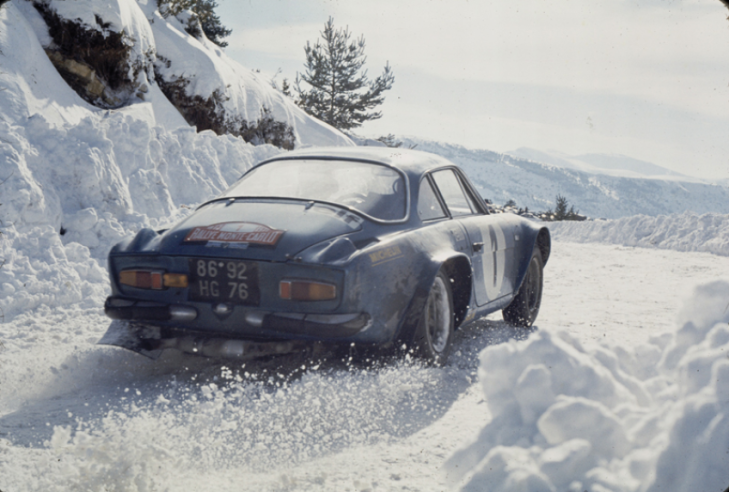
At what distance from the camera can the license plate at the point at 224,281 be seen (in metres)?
3.23

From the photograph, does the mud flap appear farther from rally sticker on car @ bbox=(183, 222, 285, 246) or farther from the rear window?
the rear window

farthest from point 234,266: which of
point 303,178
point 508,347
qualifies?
point 508,347

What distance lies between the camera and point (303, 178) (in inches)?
161

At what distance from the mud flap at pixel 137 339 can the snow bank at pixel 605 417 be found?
2.00m

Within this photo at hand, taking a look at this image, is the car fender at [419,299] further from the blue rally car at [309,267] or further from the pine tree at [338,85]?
the pine tree at [338,85]

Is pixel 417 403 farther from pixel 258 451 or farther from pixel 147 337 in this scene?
pixel 147 337

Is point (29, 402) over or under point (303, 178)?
under

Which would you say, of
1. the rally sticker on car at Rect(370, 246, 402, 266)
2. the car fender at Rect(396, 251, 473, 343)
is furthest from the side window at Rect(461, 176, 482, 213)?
the rally sticker on car at Rect(370, 246, 402, 266)

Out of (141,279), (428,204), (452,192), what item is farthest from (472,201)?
(141,279)

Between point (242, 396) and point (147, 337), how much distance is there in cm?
75

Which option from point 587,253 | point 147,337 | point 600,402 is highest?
point 600,402

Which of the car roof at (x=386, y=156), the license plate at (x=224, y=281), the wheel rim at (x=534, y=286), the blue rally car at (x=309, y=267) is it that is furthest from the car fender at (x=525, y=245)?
the license plate at (x=224, y=281)

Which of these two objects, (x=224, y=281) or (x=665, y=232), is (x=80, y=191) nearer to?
(x=224, y=281)

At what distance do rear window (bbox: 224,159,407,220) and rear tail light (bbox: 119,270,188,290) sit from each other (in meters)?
0.84
